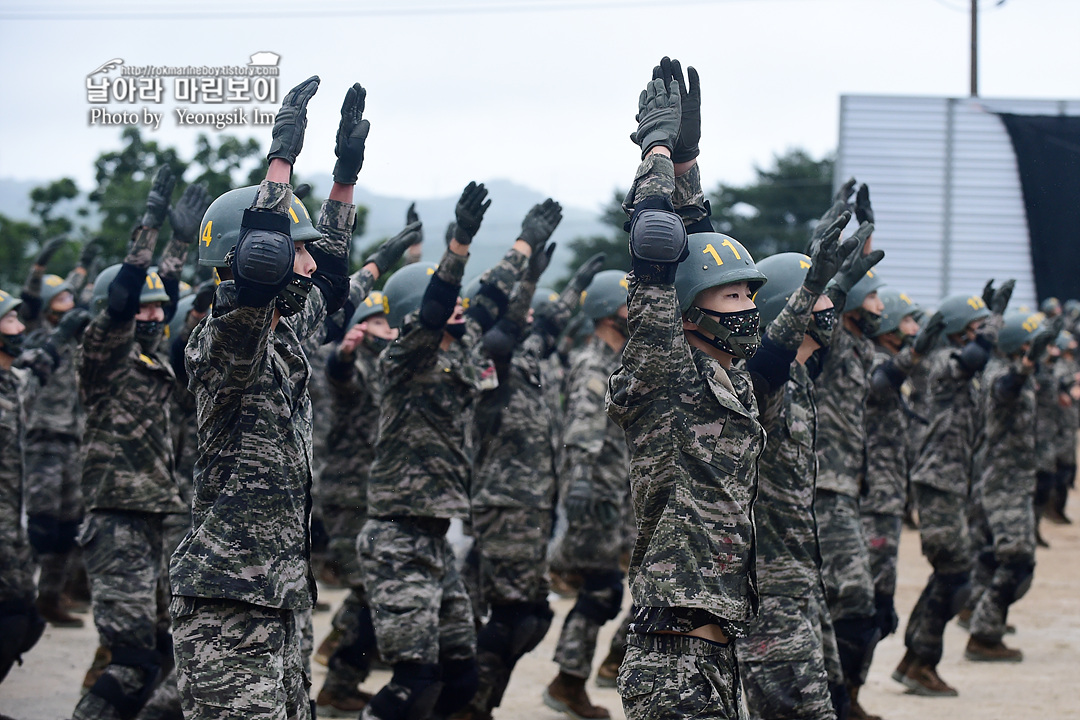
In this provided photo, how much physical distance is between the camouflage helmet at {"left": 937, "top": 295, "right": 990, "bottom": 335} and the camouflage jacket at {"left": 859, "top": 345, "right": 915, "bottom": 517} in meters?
1.28

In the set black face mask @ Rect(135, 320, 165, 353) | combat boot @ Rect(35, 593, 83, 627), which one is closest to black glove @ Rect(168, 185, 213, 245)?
black face mask @ Rect(135, 320, 165, 353)

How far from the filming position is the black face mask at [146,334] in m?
Result: 7.15

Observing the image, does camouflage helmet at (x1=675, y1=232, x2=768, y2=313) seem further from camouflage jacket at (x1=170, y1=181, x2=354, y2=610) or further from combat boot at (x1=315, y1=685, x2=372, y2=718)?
combat boot at (x1=315, y1=685, x2=372, y2=718)

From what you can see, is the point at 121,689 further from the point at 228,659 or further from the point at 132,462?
the point at 228,659

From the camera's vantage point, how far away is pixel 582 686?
810 cm

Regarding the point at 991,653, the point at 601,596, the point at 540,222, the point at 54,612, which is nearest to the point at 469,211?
the point at 540,222

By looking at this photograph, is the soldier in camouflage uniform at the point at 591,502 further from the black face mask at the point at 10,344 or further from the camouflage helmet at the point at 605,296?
the black face mask at the point at 10,344

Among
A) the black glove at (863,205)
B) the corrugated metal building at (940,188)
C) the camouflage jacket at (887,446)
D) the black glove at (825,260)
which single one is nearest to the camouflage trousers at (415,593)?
the black glove at (825,260)

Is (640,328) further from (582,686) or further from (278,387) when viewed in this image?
(582,686)

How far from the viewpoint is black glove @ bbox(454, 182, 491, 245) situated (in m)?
6.11

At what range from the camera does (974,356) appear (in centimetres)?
909

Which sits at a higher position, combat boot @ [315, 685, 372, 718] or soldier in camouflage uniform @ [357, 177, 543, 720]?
soldier in camouflage uniform @ [357, 177, 543, 720]

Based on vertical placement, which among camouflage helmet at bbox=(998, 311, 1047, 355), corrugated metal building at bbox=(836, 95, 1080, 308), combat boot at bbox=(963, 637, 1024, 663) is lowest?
combat boot at bbox=(963, 637, 1024, 663)

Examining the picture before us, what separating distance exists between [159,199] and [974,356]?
591cm
